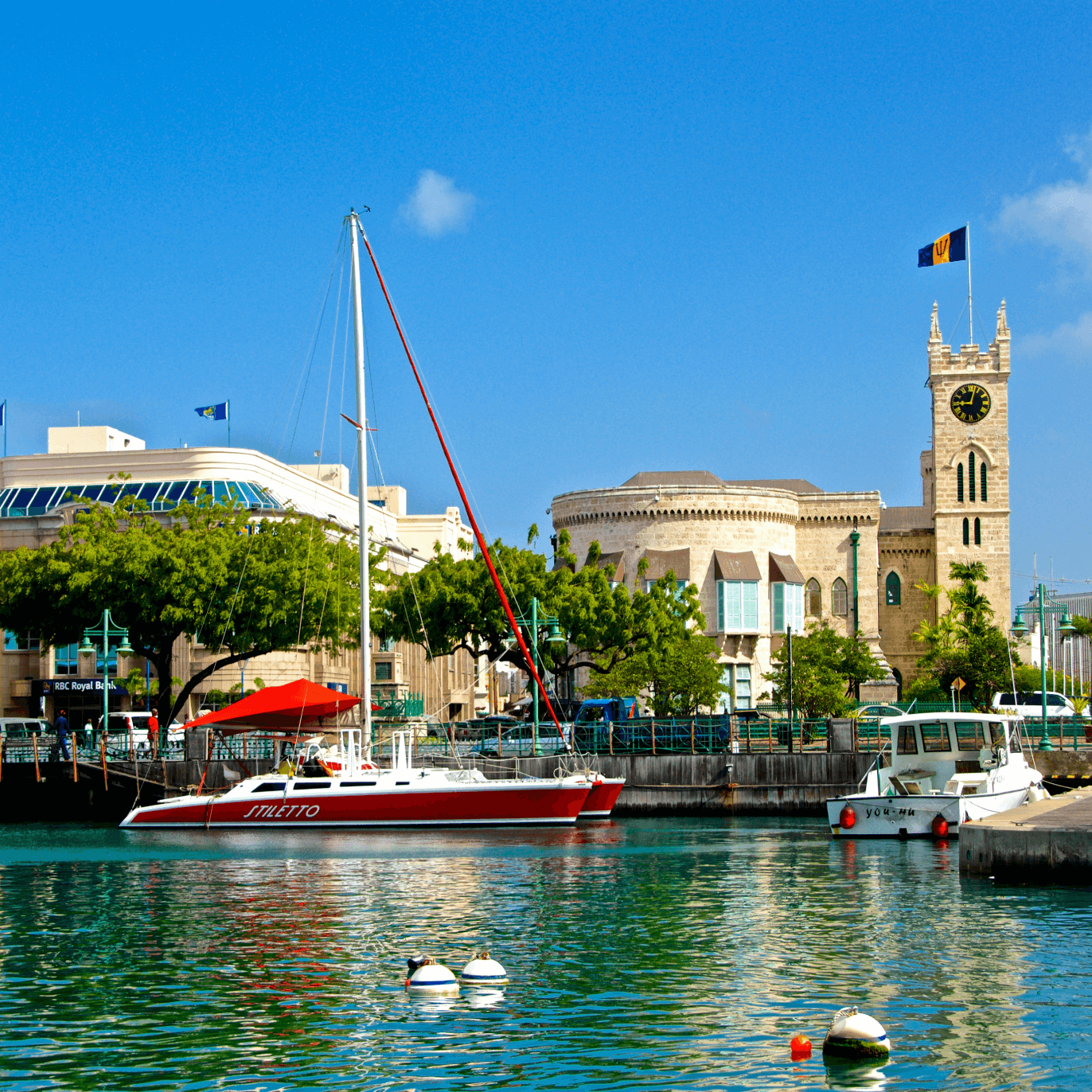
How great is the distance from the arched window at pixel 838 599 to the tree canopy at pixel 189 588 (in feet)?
137

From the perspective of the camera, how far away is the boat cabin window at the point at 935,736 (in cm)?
4022

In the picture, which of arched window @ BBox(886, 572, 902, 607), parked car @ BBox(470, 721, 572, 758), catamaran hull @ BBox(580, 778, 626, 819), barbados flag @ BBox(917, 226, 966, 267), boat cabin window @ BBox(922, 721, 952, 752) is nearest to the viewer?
boat cabin window @ BBox(922, 721, 952, 752)

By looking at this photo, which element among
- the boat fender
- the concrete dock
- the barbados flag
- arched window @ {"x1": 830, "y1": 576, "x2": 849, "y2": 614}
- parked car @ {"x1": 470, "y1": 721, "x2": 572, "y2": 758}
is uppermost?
the barbados flag

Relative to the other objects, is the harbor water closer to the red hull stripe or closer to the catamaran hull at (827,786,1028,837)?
the catamaran hull at (827,786,1028,837)

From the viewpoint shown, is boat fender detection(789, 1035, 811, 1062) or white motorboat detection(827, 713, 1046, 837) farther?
white motorboat detection(827, 713, 1046, 837)

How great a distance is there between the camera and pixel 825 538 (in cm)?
9188

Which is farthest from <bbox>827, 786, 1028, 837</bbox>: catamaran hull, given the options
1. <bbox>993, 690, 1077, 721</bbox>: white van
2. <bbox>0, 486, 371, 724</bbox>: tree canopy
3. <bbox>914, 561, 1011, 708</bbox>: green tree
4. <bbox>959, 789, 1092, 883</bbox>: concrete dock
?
<bbox>914, 561, 1011, 708</bbox>: green tree

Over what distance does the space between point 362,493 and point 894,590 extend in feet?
197

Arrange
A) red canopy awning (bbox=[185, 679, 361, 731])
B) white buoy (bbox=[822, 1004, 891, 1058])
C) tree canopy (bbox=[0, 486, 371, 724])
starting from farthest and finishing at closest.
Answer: tree canopy (bbox=[0, 486, 371, 724]) < red canopy awning (bbox=[185, 679, 361, 731]) < white buoy (bbox=[822, 1004, 891, 1058])

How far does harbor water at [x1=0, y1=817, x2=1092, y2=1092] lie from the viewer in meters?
14.8

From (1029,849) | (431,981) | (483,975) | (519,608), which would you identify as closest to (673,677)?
(519,608)

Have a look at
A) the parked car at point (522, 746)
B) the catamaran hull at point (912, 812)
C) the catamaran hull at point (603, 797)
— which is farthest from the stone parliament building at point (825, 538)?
the catamaran hull at point (912, 812)

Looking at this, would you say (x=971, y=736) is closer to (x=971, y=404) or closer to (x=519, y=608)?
(x=519, y=608)

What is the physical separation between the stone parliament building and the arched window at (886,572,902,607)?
74mm
